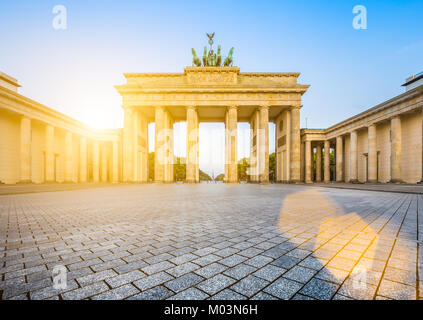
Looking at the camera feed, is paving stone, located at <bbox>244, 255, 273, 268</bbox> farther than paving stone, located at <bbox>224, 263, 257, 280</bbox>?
Yes

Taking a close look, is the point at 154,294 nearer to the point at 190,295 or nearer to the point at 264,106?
the point at 190,295

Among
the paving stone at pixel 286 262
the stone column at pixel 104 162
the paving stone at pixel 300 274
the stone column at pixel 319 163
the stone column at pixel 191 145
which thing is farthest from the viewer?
the stone column at pixel 319 163

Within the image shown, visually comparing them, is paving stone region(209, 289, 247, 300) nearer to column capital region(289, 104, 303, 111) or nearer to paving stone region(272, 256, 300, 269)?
paving stone region(272, 256, 300, 269)

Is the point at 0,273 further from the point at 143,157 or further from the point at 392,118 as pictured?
the point at 143,157

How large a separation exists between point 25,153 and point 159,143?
15848 mm

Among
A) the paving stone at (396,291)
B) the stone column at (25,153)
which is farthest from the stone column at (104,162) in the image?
the paving stone at (396,291)

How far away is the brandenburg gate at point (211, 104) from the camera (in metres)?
29.5

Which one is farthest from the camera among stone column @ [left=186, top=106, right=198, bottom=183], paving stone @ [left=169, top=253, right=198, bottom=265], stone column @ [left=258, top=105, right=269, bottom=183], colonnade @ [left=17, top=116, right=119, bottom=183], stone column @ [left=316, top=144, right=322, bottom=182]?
stone column @ [left=316, top=144, right=322, bottom=182]

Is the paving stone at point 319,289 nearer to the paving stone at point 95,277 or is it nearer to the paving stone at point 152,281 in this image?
the paving stone at point 152,281

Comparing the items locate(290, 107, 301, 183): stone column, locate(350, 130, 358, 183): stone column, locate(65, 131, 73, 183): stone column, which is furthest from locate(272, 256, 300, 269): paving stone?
locate(65, 131, 73, 183): stone column

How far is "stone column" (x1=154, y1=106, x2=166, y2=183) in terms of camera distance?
3002 centimetres

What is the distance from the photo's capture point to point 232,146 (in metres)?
29.5

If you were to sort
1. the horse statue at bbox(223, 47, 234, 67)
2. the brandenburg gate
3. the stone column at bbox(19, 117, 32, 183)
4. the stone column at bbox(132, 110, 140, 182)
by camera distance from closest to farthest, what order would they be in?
the stone column at bbox(19, 117, 32, 183), the brandenburg gate, the stone column at bbox(132, 110, 140, 182), the horse statue at bbox(223, 47, 234, 67)

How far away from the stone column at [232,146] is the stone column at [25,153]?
25257mm
